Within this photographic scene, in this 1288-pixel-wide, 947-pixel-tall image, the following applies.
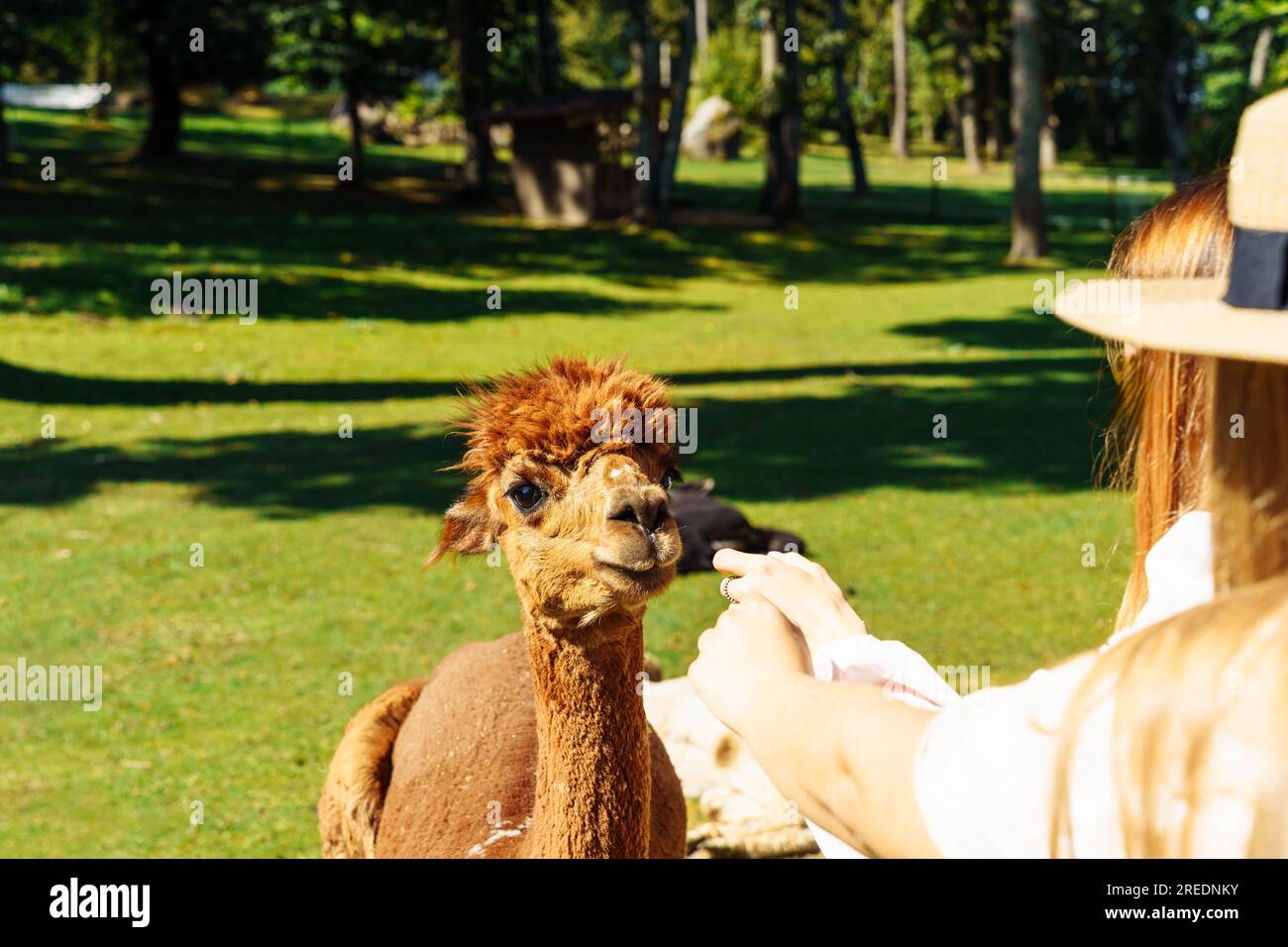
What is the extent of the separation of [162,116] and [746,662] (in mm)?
45703

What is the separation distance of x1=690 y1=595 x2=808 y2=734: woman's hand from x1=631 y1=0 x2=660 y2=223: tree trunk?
102 feet

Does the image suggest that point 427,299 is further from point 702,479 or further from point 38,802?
point 38,802

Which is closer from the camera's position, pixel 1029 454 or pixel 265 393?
pixel 1029 454

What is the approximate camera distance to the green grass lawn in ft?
26.0

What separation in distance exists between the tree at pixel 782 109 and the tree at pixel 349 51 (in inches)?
429

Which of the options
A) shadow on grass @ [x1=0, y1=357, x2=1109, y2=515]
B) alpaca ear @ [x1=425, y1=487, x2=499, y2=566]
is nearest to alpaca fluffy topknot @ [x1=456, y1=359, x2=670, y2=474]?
alpaca ear @ [x1=425, y1=487, x2=499, y2=566]

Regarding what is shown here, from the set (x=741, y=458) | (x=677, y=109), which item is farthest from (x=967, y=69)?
(x=741, y=458)

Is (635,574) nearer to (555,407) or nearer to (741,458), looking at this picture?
(555,407)

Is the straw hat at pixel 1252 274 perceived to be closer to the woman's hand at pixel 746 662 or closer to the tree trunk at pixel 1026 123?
the woman's hand at pixel 746 662

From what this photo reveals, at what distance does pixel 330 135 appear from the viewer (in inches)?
2269

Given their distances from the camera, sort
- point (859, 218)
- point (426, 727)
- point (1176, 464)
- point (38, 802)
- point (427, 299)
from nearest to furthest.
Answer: point (1176, 464)
point (426, 727)
point (38, 802)
point (427, 299)
point (859, 218)

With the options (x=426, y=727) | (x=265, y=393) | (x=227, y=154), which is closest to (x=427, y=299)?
(x=265, y=393)

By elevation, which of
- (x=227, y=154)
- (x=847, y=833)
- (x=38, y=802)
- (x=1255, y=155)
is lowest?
(x=38, y=802)

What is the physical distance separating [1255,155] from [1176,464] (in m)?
0.88
